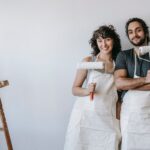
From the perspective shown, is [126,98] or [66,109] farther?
[66,109]

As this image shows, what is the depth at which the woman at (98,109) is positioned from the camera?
1447mm

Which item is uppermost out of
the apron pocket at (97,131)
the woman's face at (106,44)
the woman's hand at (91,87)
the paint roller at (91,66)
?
the woman's face at (106,44)

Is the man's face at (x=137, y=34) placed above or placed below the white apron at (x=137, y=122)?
above

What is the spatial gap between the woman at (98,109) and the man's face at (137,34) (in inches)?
4.5

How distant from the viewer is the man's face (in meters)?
1.47

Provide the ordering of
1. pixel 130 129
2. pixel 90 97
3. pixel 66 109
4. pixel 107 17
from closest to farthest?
pixel 130 129 → pixel 90 97 → pixel 107 17 → pixel 66 109

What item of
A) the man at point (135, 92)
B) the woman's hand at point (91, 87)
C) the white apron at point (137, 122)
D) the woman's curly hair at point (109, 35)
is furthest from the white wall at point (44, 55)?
the white apron at point (137, 122)

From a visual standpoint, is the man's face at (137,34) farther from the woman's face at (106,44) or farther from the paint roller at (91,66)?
the paint roller at (91,66)

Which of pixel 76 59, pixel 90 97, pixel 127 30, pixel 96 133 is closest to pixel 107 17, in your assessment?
pixel 127 30

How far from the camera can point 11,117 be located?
1909 millimetres

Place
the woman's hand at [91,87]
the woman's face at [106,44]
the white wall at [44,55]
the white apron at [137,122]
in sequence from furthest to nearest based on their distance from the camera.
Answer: the white wall at [44,55], the woman's face at [106,44], the woman's hand at [91,87], the white apron at [137,122]

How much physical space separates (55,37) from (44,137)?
2.12 ft

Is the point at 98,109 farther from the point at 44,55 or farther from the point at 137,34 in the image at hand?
the point at 44,55

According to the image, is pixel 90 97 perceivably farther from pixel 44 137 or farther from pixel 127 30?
pixel 44 137
